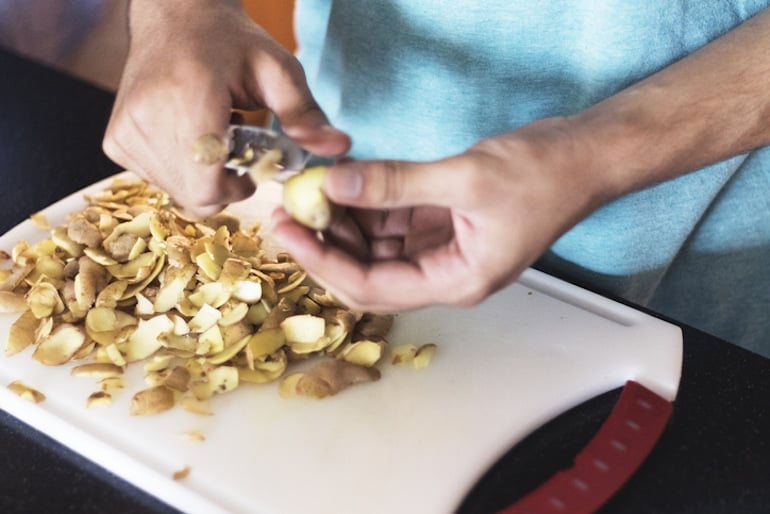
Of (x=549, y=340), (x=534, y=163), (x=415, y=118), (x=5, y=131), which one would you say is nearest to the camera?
(x=534, y=163)

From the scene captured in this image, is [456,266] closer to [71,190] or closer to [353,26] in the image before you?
[353,26]

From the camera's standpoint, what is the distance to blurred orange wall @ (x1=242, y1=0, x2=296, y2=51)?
5.16 feet

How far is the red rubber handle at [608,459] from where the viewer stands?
0.56 meters

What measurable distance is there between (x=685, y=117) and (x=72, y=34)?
163 cm

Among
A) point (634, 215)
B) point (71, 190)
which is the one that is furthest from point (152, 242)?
point (634, 215)

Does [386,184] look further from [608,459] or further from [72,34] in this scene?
[72,34]

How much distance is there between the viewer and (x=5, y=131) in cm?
93

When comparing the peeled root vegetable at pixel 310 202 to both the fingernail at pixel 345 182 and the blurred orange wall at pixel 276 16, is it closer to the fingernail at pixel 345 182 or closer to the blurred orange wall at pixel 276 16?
the fingernail at pixel 345 182

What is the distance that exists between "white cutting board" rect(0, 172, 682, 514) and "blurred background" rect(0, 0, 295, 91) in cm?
A: 131

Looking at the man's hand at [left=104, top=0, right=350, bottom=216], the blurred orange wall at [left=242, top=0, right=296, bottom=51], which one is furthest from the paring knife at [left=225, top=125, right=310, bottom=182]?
the blurred orange wall at [left=242, top=0, right=296, bottom=51]

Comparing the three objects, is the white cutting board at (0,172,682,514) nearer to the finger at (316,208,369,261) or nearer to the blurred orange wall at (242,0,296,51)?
the finger at (316,208,369,261)

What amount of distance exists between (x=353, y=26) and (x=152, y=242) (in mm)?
284

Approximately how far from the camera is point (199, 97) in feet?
1.87

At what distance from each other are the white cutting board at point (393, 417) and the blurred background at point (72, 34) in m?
1.31
